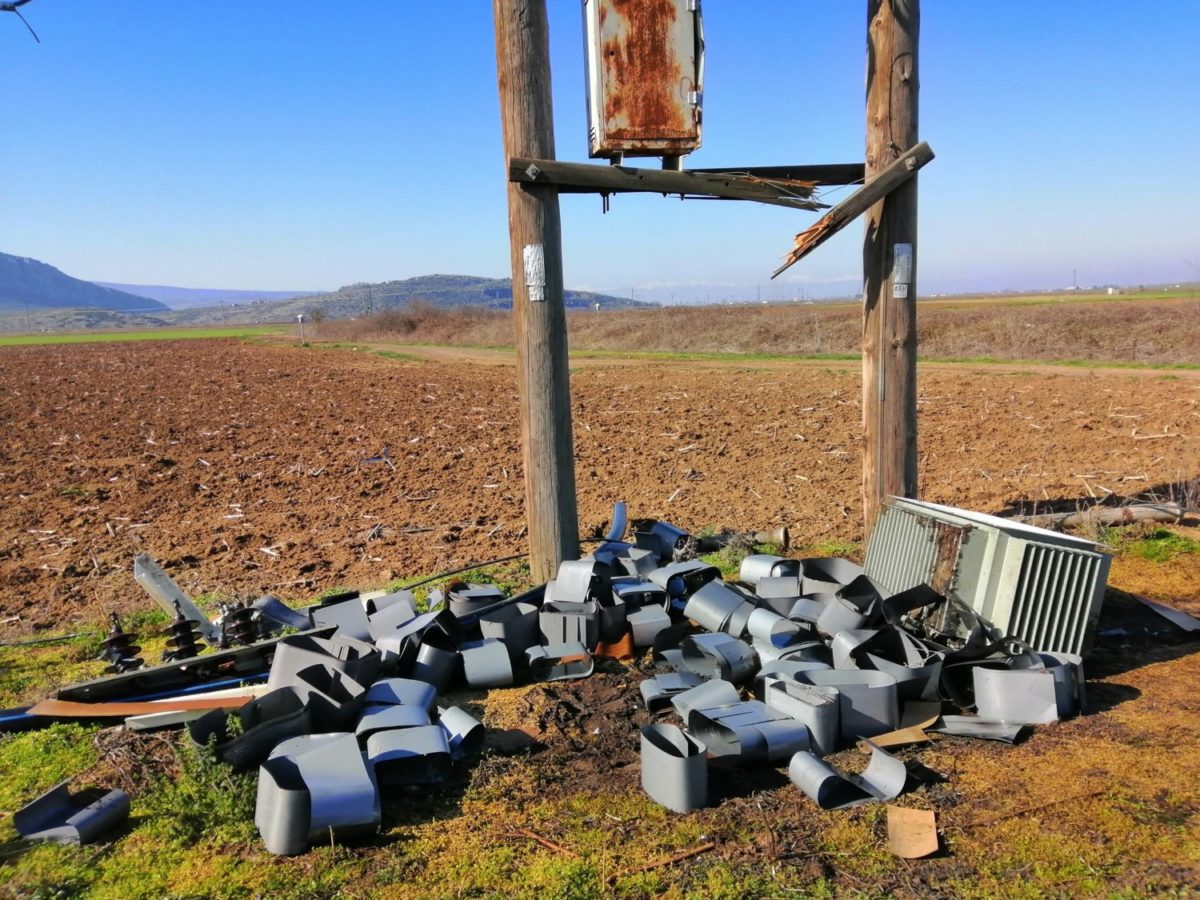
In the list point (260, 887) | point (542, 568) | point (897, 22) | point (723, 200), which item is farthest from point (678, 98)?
point (260, 887)

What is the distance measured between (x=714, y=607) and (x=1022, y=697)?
1.68 m

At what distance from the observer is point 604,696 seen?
172 inches

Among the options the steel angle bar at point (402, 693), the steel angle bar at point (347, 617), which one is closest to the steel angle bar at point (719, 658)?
the steel angle bar at point (402, 693)

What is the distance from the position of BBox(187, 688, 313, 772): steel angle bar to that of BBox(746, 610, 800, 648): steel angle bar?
2.32 metres

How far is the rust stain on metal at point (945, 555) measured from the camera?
4.91m

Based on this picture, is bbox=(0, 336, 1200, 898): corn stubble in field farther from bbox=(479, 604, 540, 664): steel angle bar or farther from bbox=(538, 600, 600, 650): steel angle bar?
bbox=(479, 604, 540, 664): steel angle bar

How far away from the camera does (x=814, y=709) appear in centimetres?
373

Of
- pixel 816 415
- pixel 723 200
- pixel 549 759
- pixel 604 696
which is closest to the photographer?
pixel 549 759

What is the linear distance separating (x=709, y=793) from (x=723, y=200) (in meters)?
3.78

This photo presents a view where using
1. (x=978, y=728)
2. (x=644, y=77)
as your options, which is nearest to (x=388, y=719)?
(x=978, y=728)

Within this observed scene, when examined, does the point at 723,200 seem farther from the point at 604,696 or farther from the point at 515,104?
the point at 604,696

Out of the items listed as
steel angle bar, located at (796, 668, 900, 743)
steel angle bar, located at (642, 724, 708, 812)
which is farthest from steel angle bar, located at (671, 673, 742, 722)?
steel angle bar, located at (642, 724, 708, 812)

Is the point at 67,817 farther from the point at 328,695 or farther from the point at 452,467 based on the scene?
the point at 452,467

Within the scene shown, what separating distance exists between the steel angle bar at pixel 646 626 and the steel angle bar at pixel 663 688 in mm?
511
